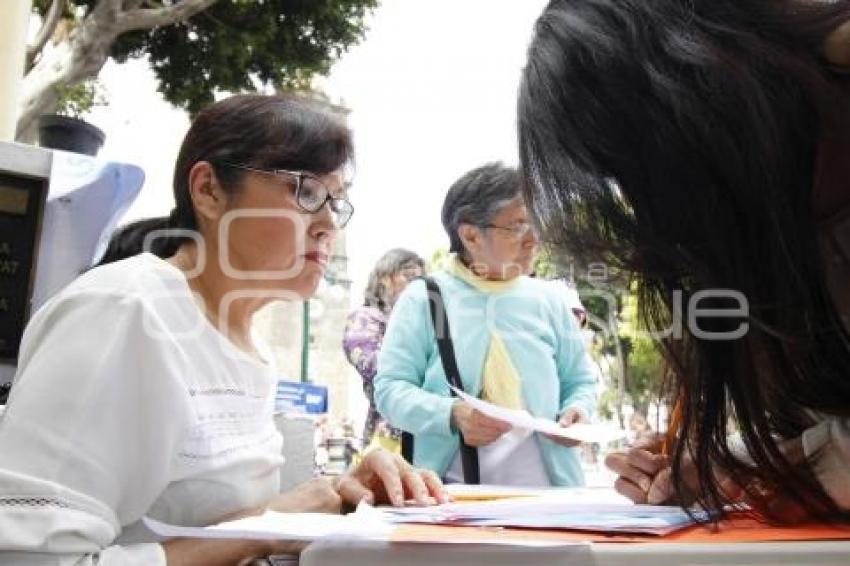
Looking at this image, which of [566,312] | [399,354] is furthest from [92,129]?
[566,312]

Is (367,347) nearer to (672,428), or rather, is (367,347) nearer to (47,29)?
(672,428)

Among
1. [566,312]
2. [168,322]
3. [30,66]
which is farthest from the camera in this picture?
[30,66]

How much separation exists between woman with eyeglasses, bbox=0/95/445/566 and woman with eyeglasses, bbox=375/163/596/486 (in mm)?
646

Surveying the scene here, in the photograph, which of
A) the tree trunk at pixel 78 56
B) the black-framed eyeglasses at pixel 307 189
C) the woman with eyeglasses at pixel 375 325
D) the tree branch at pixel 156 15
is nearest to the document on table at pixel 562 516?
the black-framed eyeglasses at pixel 307 189

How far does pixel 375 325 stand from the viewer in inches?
124

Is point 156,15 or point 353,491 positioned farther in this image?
point 156,15

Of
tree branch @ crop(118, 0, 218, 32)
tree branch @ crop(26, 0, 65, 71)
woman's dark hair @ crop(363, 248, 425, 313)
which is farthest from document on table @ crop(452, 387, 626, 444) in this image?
tree branch @ crop(26, 0, 65, 71)

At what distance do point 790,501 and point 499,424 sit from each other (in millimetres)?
1163

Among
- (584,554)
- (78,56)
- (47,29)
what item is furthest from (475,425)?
(47,29)

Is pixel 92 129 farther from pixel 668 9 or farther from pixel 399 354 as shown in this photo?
pixel 668 9

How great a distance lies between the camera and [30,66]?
614 centimetres

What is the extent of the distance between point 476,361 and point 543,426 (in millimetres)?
772

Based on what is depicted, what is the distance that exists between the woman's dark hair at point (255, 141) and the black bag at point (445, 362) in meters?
0.77

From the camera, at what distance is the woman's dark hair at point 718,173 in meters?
0.70
